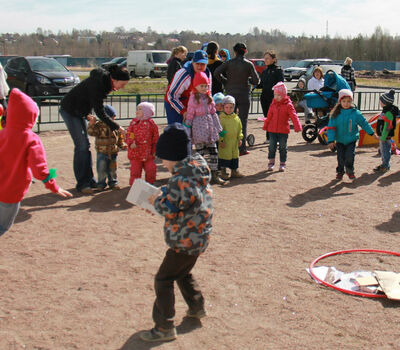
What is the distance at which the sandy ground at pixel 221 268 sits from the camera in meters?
4.04

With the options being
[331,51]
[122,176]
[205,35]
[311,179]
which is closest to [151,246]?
[122,176]

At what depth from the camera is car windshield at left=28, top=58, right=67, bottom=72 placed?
21.0 meters

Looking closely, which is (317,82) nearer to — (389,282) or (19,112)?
(389,282)

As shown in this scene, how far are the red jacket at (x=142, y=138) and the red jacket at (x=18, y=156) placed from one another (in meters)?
3.08

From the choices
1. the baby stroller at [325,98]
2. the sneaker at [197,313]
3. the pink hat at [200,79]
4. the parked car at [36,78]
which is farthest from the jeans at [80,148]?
the parked car at [36,78]

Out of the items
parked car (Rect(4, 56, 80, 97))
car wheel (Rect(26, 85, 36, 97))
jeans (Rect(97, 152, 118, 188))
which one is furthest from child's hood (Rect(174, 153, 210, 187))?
car wheel (Rect(26, 85, 36, 97))

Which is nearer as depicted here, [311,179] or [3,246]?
[3,246]

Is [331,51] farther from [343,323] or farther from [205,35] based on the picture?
[205,35]

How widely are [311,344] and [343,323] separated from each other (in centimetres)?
44

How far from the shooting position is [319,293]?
4758 millimetres

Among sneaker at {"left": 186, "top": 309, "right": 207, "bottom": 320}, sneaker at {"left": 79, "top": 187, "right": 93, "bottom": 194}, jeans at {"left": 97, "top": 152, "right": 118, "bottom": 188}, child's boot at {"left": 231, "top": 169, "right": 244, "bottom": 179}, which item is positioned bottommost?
Answer: sneaker at {"left": 186, "top": 309, "right": 207, "bottom": 320}

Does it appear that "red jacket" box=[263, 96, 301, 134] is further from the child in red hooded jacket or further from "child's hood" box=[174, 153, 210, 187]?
"child's hood" box=[174, 153, 210, 187]

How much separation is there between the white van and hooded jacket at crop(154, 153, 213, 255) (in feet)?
116

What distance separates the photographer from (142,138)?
7.79 meters
